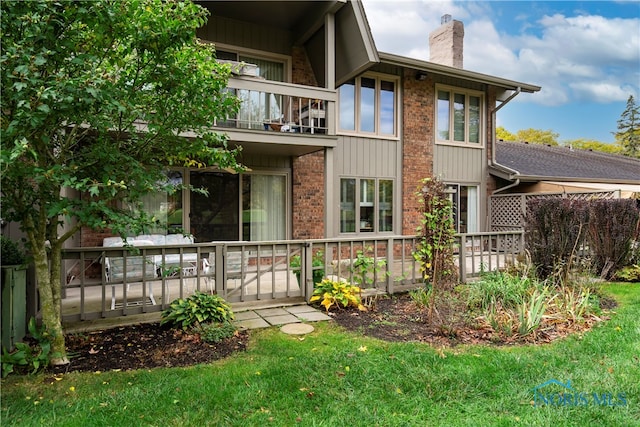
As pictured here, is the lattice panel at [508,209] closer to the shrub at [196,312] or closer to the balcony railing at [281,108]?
the balcony railing at [281,108]

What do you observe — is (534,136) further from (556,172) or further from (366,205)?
(366,205)

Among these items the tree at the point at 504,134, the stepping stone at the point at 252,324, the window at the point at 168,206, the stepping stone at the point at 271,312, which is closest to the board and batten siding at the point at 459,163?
the window at the point at 168,206

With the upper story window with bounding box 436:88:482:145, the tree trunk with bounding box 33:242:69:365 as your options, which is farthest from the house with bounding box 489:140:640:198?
→ the tree trunk with bounding box 33:242:69:365

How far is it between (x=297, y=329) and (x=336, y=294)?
1.13 m

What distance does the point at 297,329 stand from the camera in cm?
490

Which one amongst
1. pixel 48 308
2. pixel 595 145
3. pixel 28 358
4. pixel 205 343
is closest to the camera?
pixel 28 358

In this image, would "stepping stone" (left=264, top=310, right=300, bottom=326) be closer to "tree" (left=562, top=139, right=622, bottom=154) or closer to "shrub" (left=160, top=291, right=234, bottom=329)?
"shrub" (left=160, top=291, right=234, bottom=329)

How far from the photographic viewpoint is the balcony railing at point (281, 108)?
7986 mm

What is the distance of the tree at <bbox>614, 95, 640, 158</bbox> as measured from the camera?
127ft

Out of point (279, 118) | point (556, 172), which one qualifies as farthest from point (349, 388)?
point (556, 172)

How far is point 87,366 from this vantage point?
3.72 meters

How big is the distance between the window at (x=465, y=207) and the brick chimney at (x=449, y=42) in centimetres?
439

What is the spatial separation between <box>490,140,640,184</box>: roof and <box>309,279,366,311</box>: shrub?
27.4ft

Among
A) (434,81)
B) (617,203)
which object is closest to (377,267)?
(617,203)
